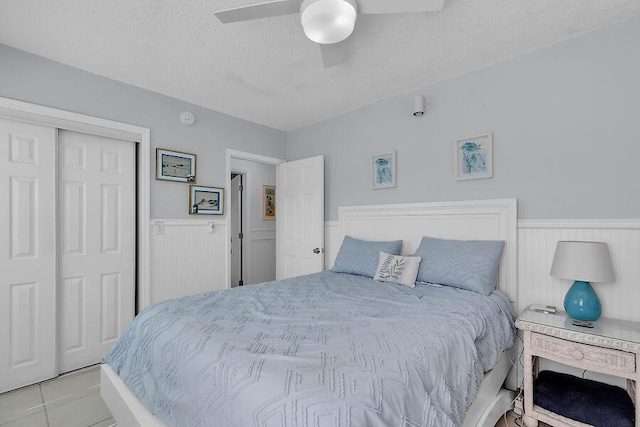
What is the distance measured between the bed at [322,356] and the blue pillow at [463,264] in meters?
0.07

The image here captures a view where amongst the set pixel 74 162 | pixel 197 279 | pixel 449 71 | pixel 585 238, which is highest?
pixel 449 71

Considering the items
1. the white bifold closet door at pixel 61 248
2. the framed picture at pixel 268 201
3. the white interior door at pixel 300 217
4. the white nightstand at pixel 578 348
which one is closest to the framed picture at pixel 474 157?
the white nightstand at pixel 578 348

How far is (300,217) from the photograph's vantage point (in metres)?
3.77

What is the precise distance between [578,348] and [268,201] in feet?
15.1

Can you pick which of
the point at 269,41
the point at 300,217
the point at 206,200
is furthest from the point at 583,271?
the point at 206,200

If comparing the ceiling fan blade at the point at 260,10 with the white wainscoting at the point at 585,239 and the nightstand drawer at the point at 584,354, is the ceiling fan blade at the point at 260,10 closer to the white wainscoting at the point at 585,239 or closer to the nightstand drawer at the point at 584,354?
the white wainscoting at the point at 585,239

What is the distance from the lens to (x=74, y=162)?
2594mm

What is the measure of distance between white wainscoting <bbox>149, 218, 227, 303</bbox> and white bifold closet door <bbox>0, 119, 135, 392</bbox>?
214 mm

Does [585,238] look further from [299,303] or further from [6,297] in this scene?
[6,297]

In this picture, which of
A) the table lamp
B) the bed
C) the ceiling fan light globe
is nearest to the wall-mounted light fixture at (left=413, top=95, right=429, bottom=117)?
the bed

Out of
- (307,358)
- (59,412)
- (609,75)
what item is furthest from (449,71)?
(59,412)

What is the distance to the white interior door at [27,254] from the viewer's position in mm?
2252

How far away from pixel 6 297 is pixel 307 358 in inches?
99.6

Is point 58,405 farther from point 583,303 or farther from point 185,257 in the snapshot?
point 583,303
